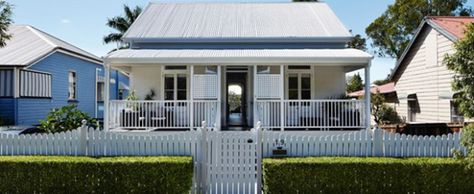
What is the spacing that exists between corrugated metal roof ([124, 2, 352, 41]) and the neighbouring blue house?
4317 mm

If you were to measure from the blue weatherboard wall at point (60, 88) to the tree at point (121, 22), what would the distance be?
1588 centimetres

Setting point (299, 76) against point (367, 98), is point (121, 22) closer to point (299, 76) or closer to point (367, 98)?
point (299, 76)

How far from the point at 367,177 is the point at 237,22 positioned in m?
12.0

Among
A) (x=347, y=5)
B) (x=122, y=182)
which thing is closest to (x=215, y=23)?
(x=347, y=5)

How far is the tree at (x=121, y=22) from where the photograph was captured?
125ft

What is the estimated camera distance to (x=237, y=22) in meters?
17.7

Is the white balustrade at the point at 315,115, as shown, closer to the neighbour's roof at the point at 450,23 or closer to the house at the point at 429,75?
the house at the point at 429,75

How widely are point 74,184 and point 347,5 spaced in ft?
62.1

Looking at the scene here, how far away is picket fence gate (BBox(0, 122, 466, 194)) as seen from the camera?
766 centimetres

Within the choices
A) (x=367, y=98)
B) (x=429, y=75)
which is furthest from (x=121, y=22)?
(x=367, y=98)

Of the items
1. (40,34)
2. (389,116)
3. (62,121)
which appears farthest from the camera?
(389,116)

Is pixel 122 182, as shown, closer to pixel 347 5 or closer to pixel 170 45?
pixel 170 45

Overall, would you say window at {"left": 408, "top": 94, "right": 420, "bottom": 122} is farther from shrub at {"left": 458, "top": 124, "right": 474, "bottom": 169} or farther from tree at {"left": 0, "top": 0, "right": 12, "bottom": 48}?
tree at {"left": 0, "top": 0, "right": 12, "bottom": 48}

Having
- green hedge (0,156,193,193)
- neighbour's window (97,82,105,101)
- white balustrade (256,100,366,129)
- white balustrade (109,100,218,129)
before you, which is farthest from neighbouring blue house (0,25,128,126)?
white balustrade (256,100,366,129)
